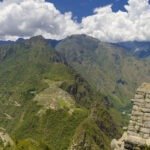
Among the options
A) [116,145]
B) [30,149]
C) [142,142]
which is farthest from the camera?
[30,149]

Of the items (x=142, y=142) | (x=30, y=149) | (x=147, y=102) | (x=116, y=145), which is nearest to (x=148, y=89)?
(x=147, y=102)

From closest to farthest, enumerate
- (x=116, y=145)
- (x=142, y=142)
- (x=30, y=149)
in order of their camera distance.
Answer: (x=142, y=142) → (x=116, y=145) → (x=30, y=149)

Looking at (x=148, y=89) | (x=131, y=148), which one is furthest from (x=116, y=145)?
(x=148, y=89)

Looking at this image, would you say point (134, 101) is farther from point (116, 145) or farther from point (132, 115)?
point (116, 145)

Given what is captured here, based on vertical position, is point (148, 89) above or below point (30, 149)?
above

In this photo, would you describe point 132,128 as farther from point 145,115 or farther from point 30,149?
point 30,149

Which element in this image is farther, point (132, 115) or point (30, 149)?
point (30, 149)

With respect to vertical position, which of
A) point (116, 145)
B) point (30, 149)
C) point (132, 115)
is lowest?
point (30, 149)
